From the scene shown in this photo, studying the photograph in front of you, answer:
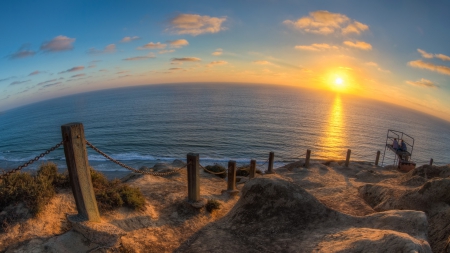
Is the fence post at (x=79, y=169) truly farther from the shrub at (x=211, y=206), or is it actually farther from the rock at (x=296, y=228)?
the shrub at (x=211, y=206)

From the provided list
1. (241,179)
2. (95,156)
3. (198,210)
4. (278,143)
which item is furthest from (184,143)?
(198,210)

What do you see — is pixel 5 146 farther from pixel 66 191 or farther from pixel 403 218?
pixel 403 218

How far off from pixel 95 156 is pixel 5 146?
25.0m

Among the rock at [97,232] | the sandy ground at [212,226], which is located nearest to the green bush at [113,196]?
the sandy ground at [212,226]

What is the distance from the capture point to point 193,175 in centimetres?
813

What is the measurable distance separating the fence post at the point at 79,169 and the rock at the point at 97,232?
0.20 metres

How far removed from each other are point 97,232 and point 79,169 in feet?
4.82

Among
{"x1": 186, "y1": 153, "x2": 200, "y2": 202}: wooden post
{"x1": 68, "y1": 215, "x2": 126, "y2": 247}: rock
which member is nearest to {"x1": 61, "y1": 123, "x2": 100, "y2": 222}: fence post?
{"x1": 68, "y1": 215, "x2": 126, "y2": 247}: rock

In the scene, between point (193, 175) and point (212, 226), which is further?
point (193, 175)

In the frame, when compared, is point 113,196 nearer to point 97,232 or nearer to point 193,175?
point 97,232

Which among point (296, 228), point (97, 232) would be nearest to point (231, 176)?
point (296, 228)

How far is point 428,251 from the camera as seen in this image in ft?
13.2

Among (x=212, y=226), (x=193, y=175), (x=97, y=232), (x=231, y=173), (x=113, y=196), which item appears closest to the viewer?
(x=97, y=232)

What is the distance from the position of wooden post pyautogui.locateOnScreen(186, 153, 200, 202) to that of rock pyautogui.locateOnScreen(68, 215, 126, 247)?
10.4 feet
